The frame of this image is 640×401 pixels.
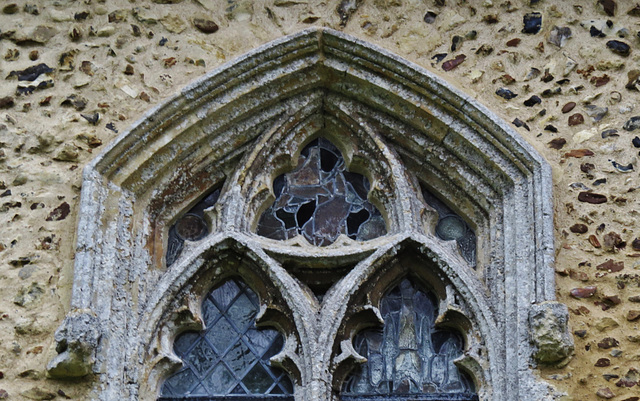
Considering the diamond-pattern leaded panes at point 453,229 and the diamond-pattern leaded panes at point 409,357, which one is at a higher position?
the diamond-pattern leaded panes at point 453,229

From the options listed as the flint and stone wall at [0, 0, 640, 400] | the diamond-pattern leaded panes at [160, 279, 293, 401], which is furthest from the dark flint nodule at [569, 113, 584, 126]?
the diamond-pattern leaded panes at [160, 279, 293, 401]

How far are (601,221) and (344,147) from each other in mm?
1448

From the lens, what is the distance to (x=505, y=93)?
580cm

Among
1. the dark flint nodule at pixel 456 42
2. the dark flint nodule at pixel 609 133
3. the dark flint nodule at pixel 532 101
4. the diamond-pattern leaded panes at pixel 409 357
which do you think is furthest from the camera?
the dark flint nodule at pixel 456 42

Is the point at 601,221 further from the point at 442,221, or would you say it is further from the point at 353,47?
the point at 353,47

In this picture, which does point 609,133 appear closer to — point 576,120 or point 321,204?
point 576,120

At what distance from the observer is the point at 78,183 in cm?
562

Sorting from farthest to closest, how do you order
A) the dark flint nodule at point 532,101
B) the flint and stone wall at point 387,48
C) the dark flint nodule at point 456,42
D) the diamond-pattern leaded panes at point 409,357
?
1. the dark flint nodule at point 456,42
2. the dark flint nodule at point 532,101
3. the diamond-pattern leaded panes at point 409,357
4. the flint and stone wall at point 387,48

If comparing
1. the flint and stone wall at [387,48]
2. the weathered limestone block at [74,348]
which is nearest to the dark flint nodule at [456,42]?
the flint and stone wall at [387,48]

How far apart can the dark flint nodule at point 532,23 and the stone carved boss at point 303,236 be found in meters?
0.55

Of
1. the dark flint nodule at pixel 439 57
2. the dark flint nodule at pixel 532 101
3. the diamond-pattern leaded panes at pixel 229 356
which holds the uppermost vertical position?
the dark flint nodule at pixel 439 57

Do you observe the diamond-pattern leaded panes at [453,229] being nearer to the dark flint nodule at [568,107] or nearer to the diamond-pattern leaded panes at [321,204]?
the diamond-pattern leaded panes at [321,204]

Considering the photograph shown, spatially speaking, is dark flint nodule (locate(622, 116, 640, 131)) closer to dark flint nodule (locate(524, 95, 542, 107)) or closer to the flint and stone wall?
the flint and stone wall

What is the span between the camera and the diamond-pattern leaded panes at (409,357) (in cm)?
545
